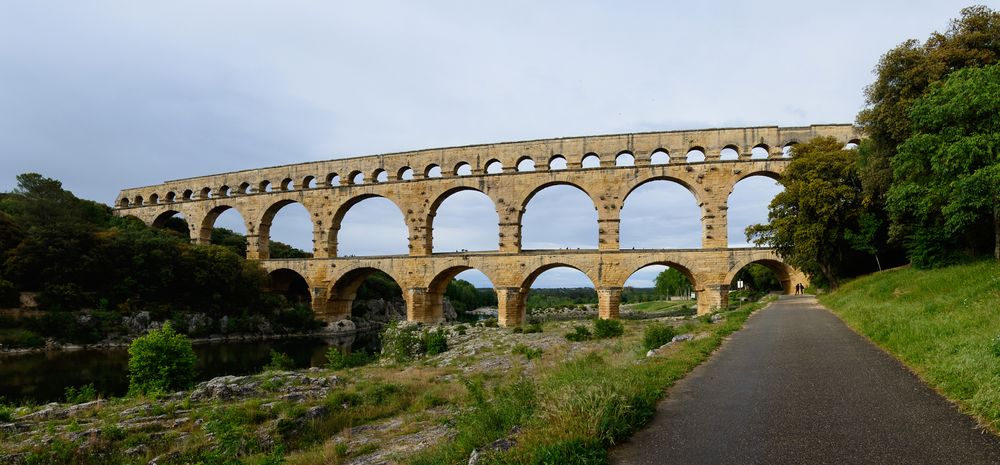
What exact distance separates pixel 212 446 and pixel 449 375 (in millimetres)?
6456

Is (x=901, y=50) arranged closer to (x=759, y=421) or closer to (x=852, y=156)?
(x=852, y=156)

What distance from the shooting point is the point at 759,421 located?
481 centimetres

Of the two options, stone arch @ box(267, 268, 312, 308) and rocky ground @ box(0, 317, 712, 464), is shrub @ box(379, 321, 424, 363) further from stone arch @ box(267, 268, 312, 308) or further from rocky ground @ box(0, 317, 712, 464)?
stone arch @ box(267, 268, 312, 308)

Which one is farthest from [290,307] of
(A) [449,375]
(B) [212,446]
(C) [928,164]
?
(C) [928,164]

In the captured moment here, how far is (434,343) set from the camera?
794 inches

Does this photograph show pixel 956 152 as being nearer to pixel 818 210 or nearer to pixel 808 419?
pixel 818 210

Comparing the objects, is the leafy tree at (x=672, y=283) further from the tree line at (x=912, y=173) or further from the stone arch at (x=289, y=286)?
the stone arch at (x=289, y=286)

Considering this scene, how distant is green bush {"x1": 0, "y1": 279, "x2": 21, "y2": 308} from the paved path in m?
32.4

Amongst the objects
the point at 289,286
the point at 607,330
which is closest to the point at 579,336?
the point at 607,330

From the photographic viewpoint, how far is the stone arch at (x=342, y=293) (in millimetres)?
31391

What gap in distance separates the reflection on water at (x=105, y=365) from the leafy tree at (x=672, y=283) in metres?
44.0

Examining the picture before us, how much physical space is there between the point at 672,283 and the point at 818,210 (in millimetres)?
45022

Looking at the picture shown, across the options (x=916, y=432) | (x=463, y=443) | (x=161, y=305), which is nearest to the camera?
(x=916, y=432)

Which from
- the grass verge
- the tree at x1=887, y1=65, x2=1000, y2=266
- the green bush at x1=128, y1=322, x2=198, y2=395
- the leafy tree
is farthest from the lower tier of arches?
the leafy tree
